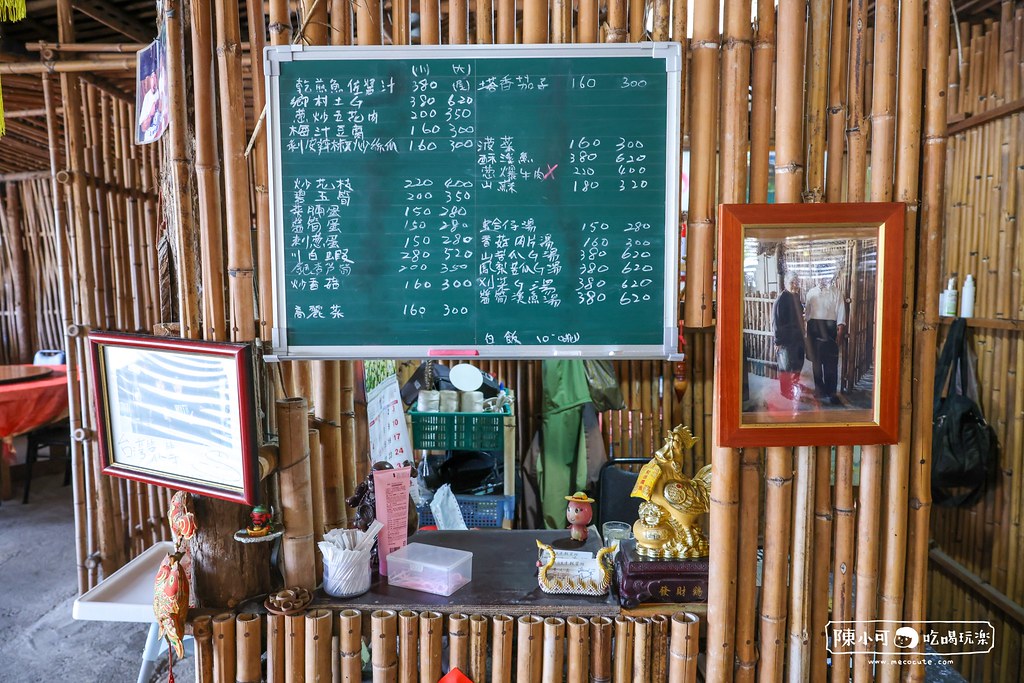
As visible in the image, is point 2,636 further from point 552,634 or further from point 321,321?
point 552,634

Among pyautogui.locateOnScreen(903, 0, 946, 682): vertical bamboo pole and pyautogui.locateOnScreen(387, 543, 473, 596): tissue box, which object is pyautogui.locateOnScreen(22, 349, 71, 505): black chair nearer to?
pyautogui.locateOnScreen(387, 543, 473, 596): tissue box

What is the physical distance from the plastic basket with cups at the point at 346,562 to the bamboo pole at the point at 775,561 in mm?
1309

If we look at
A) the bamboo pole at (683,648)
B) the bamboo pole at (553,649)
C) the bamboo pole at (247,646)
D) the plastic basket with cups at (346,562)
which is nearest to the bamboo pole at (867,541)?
the bamboo pole at (683,648)

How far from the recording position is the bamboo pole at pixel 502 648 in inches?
80.3

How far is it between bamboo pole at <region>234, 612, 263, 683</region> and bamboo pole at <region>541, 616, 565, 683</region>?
92 cm

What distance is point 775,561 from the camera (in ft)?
6.89

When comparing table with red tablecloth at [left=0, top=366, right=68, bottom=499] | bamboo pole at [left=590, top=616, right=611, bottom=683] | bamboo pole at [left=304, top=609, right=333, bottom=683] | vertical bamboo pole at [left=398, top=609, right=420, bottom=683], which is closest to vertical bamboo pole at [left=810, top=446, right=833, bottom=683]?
bamboo pole at [left=590, top=616, right=611, bottom=683]

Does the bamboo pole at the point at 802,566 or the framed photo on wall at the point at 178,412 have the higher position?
the framed photo on wall at the point at 178,412

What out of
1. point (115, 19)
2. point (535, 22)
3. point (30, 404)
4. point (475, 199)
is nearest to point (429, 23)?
point (535, 22)

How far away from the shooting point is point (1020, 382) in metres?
3.53

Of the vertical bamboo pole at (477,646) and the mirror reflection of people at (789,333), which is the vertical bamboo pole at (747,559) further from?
the vertical bamboo pole at (477,646)

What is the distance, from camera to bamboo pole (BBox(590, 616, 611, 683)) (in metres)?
2.03

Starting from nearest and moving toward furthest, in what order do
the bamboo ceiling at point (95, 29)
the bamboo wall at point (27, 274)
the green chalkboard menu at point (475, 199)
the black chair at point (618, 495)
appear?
the green chalkboard menu at point (475, 199) → the black chair at point (618, 495) → the bamboo ceiling at point (95, 29) → the bamboo wall at point (27, 274)

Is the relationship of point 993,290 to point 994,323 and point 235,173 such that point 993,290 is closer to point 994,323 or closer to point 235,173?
point 994,323
